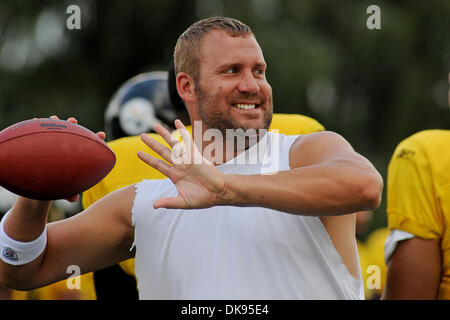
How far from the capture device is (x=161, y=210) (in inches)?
105

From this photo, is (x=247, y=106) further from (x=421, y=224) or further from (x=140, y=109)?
(x=140, y=109)

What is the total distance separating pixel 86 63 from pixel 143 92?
5120 millimetres

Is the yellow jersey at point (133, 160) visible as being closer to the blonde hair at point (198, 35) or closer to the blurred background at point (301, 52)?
the blonde hair at point (198, 35)

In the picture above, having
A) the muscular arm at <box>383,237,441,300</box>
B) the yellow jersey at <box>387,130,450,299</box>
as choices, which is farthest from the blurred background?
the muscular arm at <box>383,237,441,300</box>

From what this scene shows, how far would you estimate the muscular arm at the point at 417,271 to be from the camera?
3.17 m

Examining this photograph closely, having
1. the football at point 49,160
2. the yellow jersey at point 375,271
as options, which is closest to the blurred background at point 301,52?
the yellow jersey at point 375,271

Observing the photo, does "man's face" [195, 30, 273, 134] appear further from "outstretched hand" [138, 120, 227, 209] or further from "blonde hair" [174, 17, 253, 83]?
"outstretched hand" [138, 120, 227, 209]

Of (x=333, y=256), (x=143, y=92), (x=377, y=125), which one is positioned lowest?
(x=377, y=125)

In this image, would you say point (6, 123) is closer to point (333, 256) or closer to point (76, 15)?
point (76, 15)

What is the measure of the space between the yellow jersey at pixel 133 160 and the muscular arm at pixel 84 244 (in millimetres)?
665

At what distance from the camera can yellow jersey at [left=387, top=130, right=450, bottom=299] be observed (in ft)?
10.5

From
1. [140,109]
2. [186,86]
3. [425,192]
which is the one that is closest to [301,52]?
[140,109]
